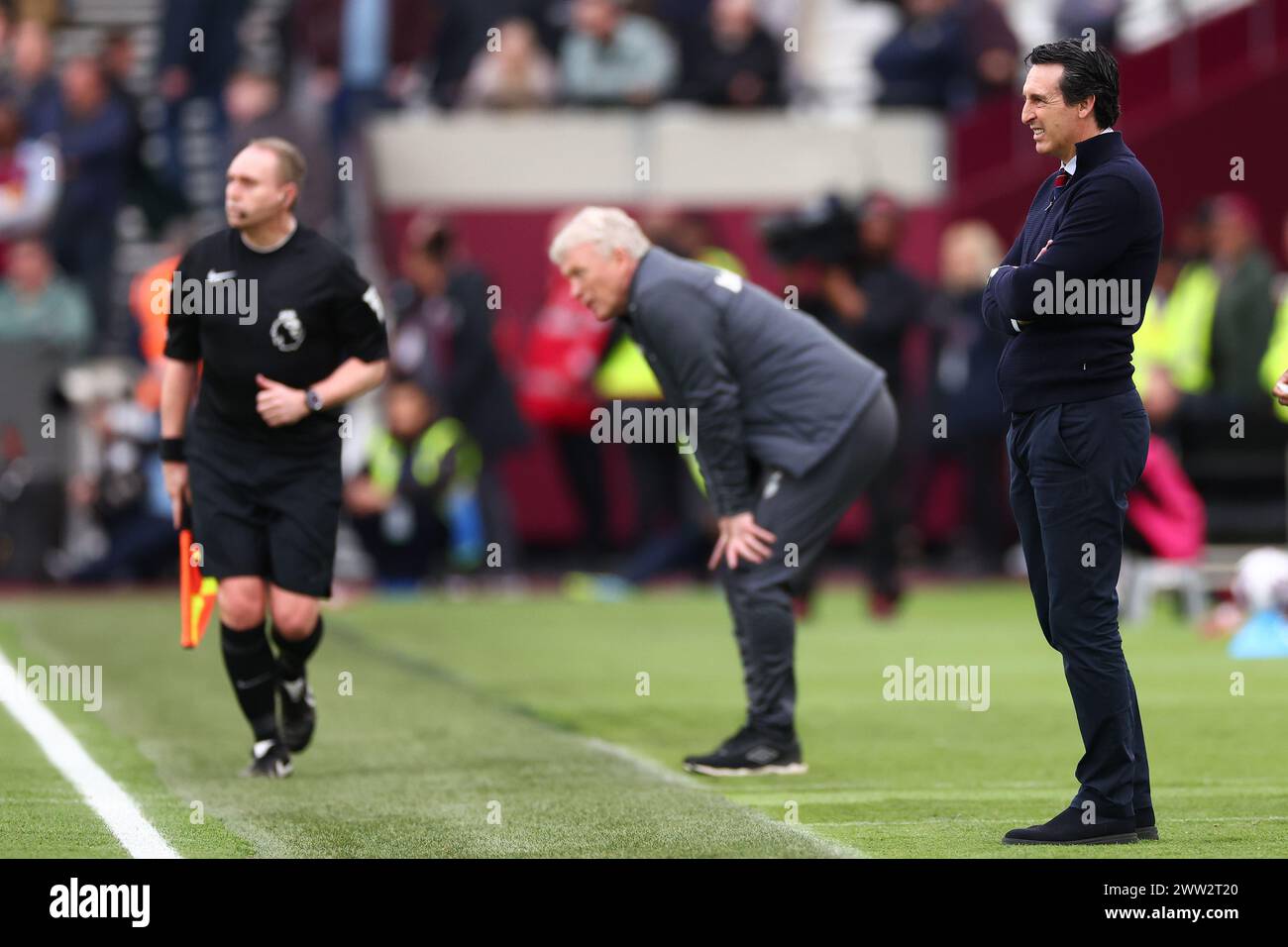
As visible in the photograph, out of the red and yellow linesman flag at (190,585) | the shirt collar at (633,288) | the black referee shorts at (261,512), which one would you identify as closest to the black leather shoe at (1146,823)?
the shirt collar at (633,288)

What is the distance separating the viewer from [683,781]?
8.67 meters

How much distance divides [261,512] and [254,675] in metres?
0.59

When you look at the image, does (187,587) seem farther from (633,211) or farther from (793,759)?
(633,211)

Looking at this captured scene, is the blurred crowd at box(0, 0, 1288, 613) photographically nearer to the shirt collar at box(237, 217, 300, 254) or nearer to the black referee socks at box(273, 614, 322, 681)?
the shirt collar at box(237, 217, 300, 254)

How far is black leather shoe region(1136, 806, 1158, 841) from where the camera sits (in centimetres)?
716

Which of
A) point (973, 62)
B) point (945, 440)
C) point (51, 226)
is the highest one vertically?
point (973, 62)

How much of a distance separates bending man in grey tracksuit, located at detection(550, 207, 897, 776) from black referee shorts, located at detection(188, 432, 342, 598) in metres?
1.18

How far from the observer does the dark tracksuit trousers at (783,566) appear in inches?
353

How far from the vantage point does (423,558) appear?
18.1 m

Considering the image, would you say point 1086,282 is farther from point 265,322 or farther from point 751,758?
point 265,322

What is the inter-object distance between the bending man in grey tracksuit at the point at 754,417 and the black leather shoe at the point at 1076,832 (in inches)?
79.7

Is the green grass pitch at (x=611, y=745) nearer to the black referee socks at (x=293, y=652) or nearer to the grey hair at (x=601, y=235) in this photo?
the black referee socks at (x=293, y=652)
